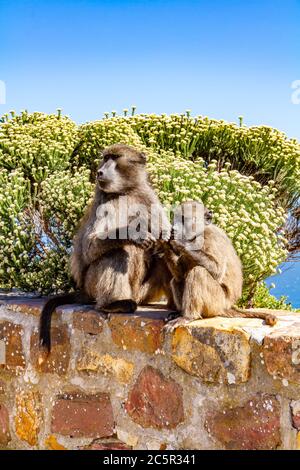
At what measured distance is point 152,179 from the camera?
559 centimetres

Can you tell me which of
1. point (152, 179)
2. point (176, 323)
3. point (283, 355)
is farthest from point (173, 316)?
point (152, 179)

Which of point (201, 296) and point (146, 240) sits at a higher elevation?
point (146, 240)

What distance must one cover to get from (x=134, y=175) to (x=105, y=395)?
1.43m

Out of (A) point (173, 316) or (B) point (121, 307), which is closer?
(A) point (173, 316)

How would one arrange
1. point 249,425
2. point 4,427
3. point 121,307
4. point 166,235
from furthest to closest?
point 4,427 → point 121,307 → point 166,235 → point 249,425

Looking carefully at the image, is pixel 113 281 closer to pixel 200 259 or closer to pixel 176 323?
pixel 176 323

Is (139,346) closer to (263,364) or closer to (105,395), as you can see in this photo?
(105,395)

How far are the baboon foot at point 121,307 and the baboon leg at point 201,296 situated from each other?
429mm

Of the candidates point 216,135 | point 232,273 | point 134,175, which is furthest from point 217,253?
point 216,135

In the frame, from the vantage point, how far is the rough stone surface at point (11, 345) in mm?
4203

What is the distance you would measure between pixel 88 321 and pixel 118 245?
509 millimetres

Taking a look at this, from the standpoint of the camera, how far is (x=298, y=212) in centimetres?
802

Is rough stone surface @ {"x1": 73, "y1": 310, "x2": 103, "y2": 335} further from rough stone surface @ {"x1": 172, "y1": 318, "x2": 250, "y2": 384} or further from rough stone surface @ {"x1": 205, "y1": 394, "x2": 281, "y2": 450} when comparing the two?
rough stone surface @ {"x1": 205, "y1": 394, "x2": 281, "y2": 450}

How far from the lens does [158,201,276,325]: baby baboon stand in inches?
135
